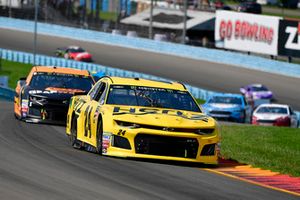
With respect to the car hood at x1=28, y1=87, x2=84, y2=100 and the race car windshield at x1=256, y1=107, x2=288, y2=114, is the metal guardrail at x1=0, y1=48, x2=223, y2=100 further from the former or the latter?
the car hood at x1=28, y1=87, x2=84, y2=100

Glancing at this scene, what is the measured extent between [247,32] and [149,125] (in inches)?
1809

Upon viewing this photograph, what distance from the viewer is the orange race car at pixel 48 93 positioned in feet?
69.9

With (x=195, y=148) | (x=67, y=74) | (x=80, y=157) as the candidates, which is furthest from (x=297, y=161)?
(x=67, y=74)

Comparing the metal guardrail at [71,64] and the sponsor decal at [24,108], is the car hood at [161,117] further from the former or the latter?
the metal guardrail at [71,64]

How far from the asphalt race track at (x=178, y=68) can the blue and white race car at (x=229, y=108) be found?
26.9 feet

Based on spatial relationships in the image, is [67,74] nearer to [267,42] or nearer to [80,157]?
[80,157]

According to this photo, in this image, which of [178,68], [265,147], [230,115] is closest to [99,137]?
[265,147]

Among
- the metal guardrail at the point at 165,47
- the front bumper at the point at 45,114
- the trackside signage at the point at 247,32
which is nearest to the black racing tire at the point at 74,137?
the front bumper at the point at 45,114

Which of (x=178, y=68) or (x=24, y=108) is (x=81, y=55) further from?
(x=24, y=108)

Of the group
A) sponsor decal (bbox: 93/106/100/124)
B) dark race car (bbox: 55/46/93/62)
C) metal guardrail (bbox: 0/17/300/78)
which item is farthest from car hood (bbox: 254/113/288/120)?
dark race car (bbox: 55/46/93/62)

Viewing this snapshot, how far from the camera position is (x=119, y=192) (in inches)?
445

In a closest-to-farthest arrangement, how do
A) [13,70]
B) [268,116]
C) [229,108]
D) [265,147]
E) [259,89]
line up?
[265,147] → [268,116] → [229,108] → [259,89] → [13,70]

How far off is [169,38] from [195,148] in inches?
2119

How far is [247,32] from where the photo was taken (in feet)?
197
